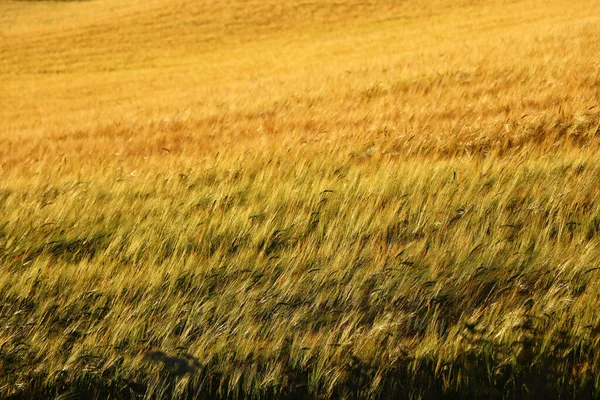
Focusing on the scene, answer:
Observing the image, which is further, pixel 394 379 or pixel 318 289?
pixel 318 289

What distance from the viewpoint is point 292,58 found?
20875 millimetres

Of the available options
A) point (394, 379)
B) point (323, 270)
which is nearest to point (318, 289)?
point (323, 270)

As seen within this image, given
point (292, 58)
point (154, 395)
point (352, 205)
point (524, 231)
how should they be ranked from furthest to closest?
point (292, 58) → point (352, 205) → point (524, 231) → point (154, 395)

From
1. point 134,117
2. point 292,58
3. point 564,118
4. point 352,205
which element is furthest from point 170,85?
point 352,205

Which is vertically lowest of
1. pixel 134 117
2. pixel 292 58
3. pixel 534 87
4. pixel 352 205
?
pixel 292 58

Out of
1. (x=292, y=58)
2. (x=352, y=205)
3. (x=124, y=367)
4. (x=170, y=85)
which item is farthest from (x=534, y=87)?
(x=292, y=58)

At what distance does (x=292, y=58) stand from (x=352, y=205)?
18493 millimetres

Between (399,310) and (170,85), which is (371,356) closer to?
(399,310)

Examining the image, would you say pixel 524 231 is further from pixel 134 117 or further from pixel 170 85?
pixel 170 85

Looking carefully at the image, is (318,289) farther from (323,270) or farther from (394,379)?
(394,379)

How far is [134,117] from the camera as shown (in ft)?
33.4

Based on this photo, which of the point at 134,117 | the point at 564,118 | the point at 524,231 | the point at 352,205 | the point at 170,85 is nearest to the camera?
the point at 524,231

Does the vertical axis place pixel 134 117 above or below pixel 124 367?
below

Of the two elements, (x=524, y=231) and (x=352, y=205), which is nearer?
(x=524, y=231)
